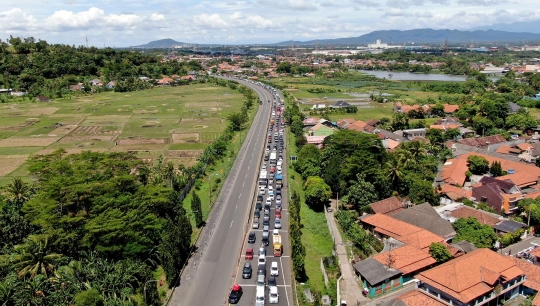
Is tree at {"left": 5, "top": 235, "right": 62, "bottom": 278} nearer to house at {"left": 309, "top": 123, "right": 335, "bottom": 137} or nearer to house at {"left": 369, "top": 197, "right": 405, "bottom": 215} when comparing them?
house at {"left": 369, "top": 197, "right": 405, "bottom": 215}

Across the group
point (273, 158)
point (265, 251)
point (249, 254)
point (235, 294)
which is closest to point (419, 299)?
point (235, 294)

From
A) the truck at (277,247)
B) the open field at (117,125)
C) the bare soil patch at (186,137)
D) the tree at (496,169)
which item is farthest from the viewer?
the bare soil patch at (186,137)

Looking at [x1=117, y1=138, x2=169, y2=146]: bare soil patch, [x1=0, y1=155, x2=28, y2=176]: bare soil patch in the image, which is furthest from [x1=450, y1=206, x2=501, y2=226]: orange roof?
[x1=0, y1=155, x2=28, y2=176]: bare soil patch

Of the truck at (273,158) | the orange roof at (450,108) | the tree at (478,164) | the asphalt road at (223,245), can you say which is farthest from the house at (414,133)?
the asphalt road at (223,245)

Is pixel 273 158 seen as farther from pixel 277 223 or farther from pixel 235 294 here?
pixel 235 294

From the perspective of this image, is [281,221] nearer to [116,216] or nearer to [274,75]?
[116,216]

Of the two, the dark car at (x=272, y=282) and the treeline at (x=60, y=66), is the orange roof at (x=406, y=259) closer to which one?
the dark car at (x=272, y=282)
